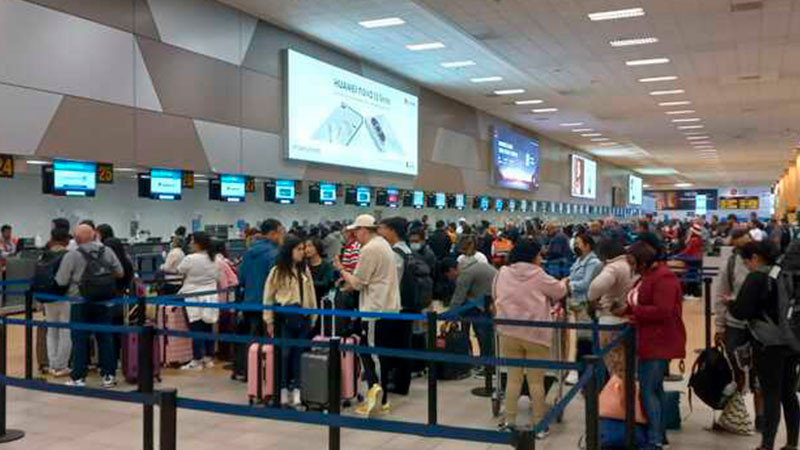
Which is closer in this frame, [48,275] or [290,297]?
[290,297]

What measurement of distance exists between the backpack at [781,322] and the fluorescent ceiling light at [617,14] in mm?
8229

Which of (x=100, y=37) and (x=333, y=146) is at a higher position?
(x=100, y=37)

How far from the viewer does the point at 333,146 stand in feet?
47.1

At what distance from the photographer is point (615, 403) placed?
4.68 metres

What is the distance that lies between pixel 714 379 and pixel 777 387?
0.57 m

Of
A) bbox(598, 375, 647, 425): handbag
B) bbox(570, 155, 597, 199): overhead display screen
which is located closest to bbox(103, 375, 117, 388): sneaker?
bbox(598, 375, 647, 425): handbag

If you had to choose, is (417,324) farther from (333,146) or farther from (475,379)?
(333,146)

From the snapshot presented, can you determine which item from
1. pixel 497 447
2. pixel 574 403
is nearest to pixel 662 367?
pixel 497 447

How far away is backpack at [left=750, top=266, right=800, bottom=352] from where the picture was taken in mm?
4355

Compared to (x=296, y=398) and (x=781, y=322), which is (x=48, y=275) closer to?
(x=296, y=398)

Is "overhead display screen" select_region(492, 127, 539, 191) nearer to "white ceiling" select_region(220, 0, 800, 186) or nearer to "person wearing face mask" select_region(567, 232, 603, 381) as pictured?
"white ceiling" select_region(220, 0, 800, 186)

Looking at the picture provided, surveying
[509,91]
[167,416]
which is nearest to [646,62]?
[509,91]

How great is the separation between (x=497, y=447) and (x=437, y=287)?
24.7ft

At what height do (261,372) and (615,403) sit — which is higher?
(615,403)
